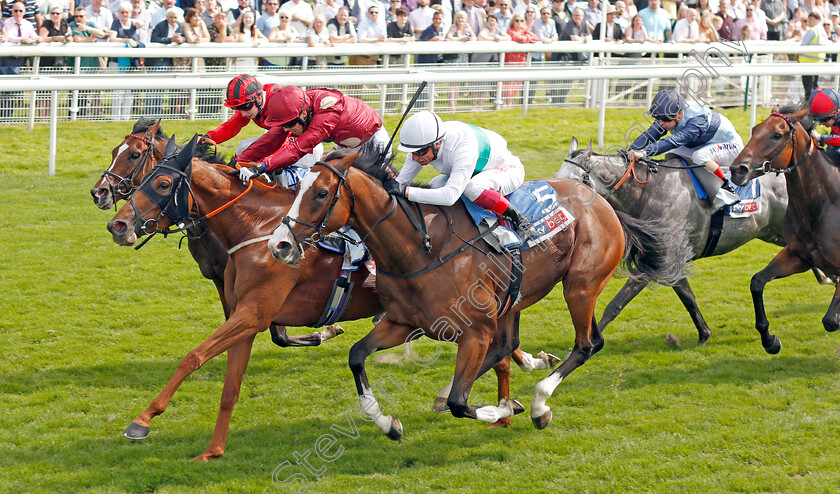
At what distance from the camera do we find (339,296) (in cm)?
546

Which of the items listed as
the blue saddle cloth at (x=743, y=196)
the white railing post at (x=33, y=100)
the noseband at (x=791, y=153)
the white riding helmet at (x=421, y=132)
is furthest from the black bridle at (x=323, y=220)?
the white railing post at (x=33, y=100)

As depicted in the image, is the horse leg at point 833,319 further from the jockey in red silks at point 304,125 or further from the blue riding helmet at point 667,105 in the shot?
the jockey in red silks at point 304,125

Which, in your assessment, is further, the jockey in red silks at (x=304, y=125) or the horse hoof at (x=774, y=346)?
the horse hoof at (x=774, y=346)

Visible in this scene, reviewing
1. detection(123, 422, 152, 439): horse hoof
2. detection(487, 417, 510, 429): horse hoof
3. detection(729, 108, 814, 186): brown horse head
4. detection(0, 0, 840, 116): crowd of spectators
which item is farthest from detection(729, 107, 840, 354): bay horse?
detection(0, 0, 840, 116): crowd of spectators

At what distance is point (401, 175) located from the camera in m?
5.40

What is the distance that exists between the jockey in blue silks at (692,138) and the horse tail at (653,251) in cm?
72

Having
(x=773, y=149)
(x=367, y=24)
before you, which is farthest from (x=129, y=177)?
(x=367, y=24)

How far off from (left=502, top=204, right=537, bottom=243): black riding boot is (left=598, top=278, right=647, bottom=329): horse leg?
1.60 m

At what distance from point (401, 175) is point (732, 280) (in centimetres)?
428

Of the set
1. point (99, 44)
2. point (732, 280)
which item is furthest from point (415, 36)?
point (732, 280)

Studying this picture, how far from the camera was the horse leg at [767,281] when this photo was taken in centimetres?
657

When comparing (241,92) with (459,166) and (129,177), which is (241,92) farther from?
(459,166)

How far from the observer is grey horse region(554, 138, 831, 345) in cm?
657

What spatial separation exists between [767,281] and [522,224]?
230 cm
